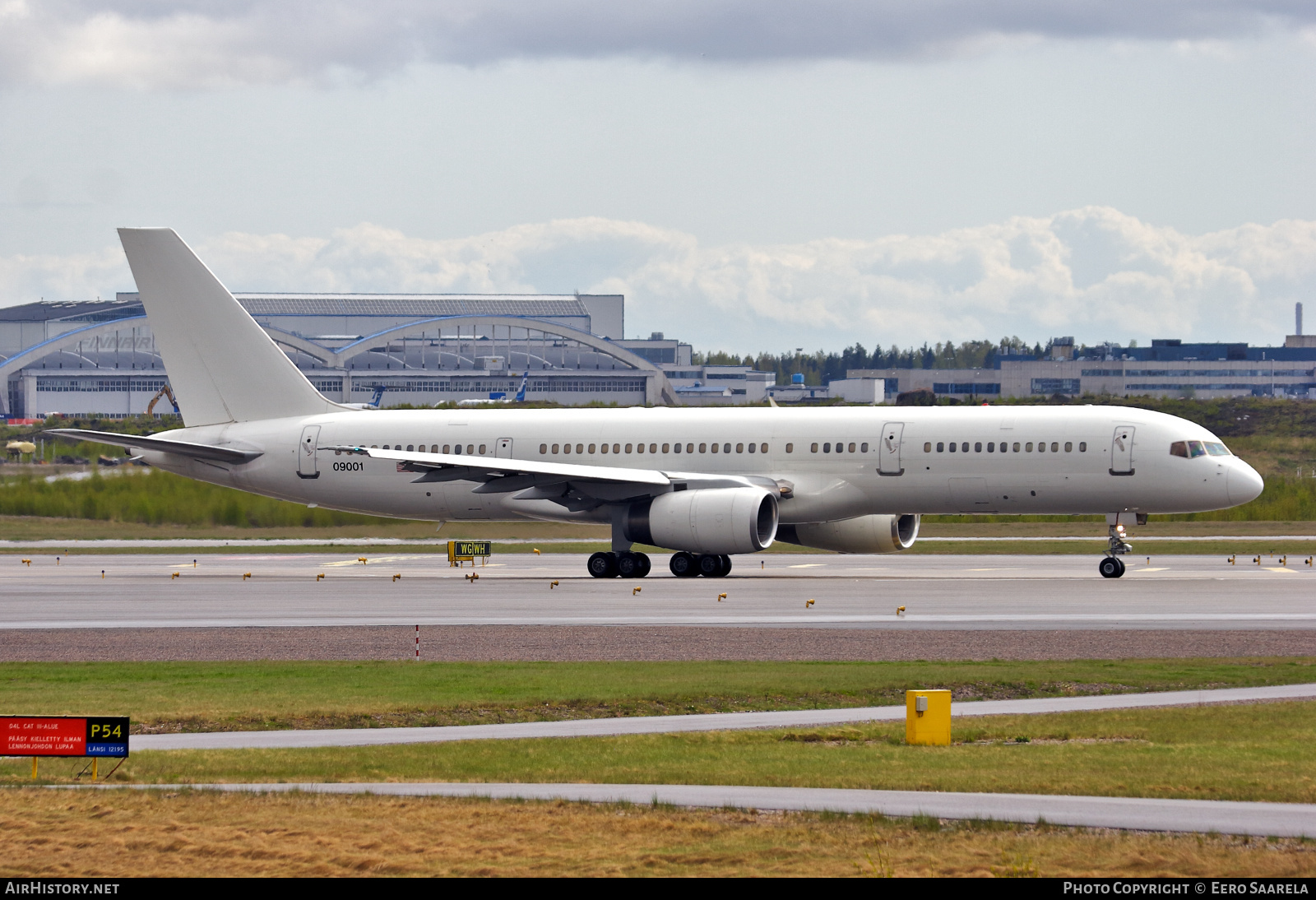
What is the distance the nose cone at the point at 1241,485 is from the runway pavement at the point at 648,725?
806 inches

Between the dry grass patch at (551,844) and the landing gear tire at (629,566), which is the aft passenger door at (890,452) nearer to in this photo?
the landing gear tire at (629,566)

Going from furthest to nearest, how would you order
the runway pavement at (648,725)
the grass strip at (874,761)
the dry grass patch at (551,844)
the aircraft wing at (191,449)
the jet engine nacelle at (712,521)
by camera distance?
1. the aircraft wing at (191,449)
2. the jet engine nacelle at (712,521)
3. the runway pavement at (648,725)
4. the grass strip at (874,761)
5. the dry grass patch at (551,844)

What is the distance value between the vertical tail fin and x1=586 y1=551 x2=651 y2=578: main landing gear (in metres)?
11.0

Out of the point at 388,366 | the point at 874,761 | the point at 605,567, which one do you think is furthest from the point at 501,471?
the point at 388,366

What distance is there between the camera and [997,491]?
131 feet

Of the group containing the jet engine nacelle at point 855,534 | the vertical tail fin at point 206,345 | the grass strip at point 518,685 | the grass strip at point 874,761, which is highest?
the vertical tail fin at point 206,345

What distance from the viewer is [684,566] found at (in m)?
41.8

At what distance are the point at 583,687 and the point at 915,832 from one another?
902cm

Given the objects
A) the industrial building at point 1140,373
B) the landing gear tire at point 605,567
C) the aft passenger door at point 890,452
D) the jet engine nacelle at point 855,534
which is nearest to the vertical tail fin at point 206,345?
the landing gear tire at point 605,567

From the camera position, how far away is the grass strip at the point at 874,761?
1384 cm

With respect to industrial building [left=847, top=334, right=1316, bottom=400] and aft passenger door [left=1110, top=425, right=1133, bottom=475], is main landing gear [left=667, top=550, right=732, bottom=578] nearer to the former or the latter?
aft passenger door [left=1110, top=425, right=1133, bottom=475]

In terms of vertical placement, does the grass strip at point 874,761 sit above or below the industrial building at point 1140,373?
below

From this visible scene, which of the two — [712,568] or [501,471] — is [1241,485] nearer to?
[712,568]

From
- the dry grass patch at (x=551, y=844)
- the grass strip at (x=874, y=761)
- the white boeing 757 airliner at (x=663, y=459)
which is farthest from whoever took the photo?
the white boeing 757 airliner at (x=663, y=459)
